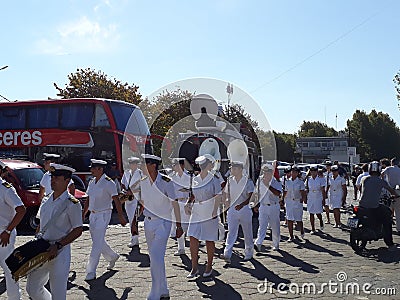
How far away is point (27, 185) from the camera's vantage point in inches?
540

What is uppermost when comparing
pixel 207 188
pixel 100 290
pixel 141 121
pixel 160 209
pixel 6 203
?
pixel 141 121

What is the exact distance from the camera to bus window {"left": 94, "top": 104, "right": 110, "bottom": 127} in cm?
1875

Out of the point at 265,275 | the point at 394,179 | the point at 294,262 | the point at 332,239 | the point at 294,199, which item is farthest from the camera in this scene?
the point at 394,179

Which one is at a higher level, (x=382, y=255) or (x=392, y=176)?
(x=392, y=176)

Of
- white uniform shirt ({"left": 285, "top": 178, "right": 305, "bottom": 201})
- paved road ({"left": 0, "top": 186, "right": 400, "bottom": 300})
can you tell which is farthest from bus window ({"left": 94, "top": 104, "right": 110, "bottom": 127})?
white uniform shirt ({"left": 285, "top": 178, "right": 305, "bottom": 201})

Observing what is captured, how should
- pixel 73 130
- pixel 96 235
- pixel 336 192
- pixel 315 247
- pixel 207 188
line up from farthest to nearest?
pixel 73 130 < pixel 336 192 < pixel 315 247 < pixel 207 188 < pixel 96 235

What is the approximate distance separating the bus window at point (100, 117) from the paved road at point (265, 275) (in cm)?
837

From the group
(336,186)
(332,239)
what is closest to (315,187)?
(336,186)

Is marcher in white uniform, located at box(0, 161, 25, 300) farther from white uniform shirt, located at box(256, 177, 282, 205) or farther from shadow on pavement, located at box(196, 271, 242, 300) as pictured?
white uniform shirt, located at box(256, 177, 282, 205)

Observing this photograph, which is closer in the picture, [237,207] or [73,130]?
[237,207]

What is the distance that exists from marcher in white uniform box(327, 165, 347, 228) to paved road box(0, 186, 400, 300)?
10.7ft

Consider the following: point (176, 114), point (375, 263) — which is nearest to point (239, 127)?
point (176, 114)

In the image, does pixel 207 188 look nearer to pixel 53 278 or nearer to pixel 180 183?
pixel 180 183

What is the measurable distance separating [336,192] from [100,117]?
8976 mm
